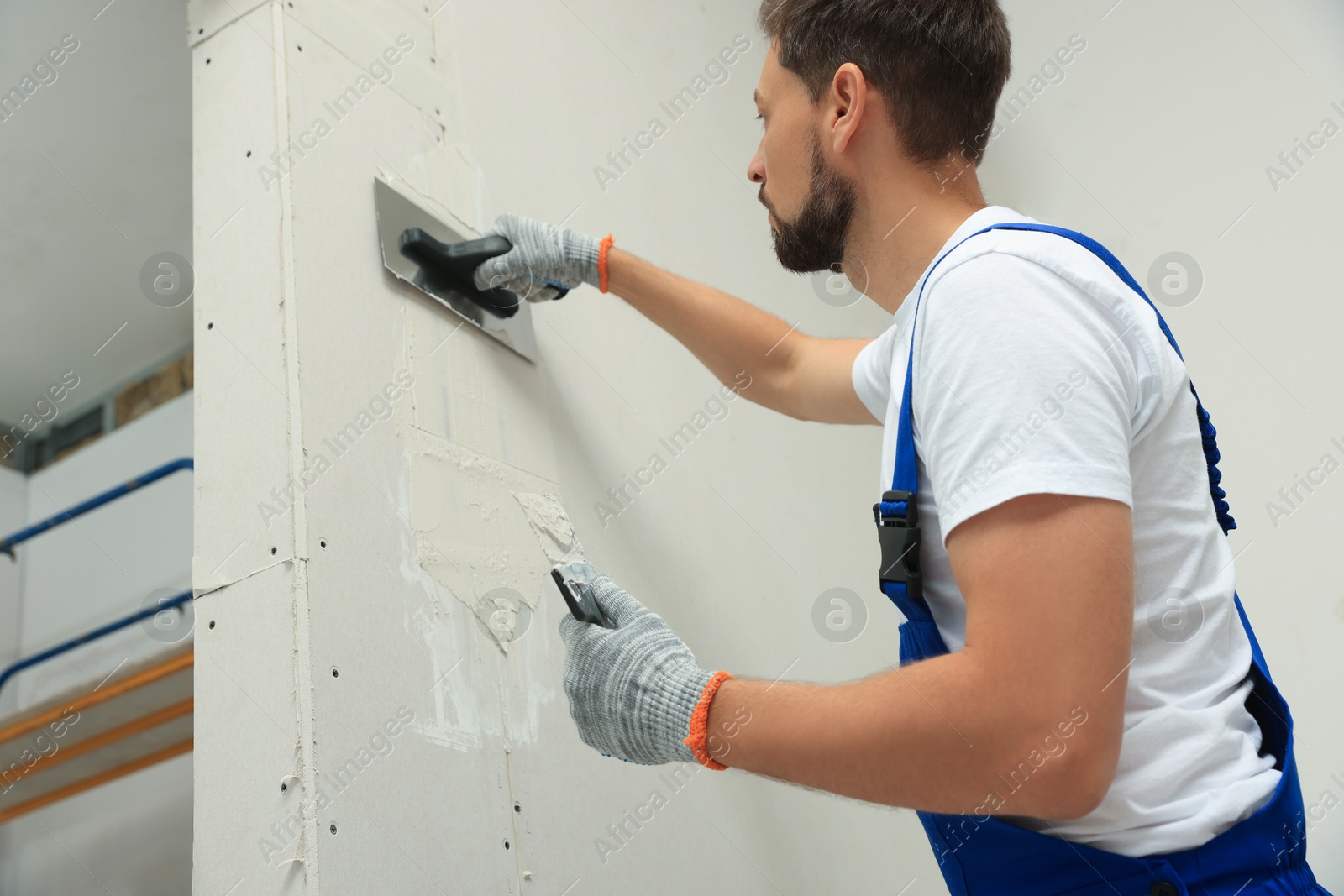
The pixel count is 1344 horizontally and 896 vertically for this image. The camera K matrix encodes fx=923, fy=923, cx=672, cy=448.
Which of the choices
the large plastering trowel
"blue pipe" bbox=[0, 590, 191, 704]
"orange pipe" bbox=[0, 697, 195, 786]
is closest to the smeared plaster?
the large plastering trowel

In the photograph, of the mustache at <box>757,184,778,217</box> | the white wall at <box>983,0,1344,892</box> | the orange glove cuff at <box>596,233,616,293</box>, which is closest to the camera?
the mustache at <box>757,184,778,217</box>

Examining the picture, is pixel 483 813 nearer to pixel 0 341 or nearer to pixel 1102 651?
pixel 1102 651

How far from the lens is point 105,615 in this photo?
3.23 metres

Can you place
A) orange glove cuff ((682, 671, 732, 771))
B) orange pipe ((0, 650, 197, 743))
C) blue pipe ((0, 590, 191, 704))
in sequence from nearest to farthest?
orange glove cuff ((682, 671, 732, 771)), orange pipe ((0, 650, 197, 743)), blue pipe ((0, 590, 191, 704))

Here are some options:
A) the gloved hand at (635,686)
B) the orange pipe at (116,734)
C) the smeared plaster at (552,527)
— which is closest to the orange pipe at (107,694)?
the orange pipe at (116,734)

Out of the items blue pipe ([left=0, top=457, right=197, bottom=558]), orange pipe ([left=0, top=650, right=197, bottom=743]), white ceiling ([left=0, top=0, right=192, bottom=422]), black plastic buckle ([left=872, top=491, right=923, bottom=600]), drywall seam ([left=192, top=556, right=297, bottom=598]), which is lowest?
black plastic buckle ([left=872, top=491, right=923, bottom=600])

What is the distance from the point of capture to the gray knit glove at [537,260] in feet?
4.49

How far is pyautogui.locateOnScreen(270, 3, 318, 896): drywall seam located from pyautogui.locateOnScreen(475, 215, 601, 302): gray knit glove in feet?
1.03

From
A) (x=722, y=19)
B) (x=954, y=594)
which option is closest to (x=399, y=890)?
(x=954, y=594)

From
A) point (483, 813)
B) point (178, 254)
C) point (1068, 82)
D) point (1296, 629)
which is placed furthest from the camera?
point (178, 254)

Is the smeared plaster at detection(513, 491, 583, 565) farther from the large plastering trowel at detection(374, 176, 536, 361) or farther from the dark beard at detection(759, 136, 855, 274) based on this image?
the dark beard at detection(759, 136, 855, 274)

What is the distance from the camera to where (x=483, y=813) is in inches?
42.6

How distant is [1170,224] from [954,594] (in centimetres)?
222

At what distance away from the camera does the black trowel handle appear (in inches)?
50.8
